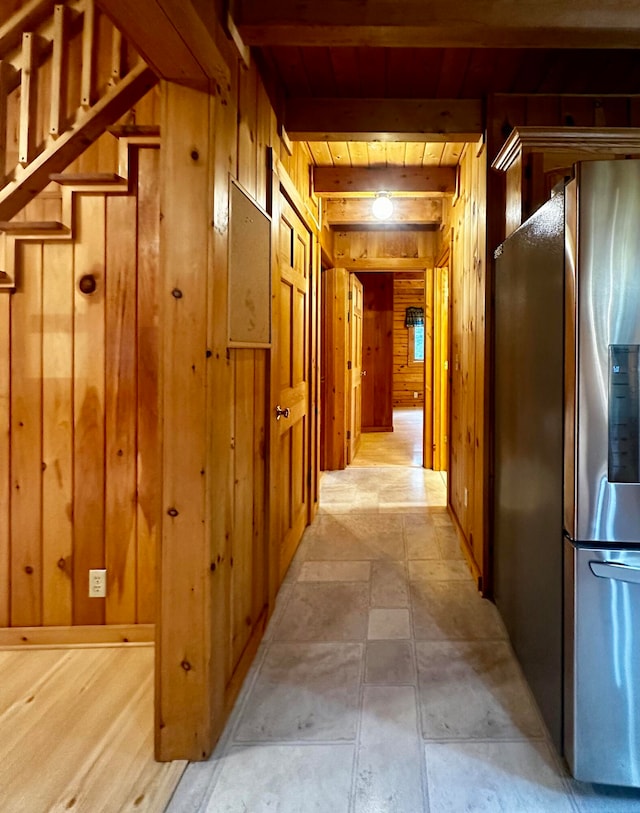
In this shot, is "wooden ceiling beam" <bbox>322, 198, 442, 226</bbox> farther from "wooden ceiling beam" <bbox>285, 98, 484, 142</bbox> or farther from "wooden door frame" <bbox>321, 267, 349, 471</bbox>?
"wooden ceiling beam" <bbox>285, 98, 484, 142</bbox>

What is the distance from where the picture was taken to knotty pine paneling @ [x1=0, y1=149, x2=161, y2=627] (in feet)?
6.71

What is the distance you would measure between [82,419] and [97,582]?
0.69 metres

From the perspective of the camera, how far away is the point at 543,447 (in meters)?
1.57

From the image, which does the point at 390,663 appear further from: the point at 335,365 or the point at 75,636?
the point at 335,365

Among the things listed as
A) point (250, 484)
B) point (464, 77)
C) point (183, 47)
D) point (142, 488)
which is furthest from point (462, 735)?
point (464, 77)

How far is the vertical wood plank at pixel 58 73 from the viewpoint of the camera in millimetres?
1874

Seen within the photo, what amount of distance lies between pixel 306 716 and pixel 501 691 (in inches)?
27.8

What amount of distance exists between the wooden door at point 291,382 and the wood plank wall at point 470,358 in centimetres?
103

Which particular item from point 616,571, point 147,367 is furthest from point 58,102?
point 616,571

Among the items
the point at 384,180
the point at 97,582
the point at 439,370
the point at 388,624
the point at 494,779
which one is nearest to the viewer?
the point at 494,779

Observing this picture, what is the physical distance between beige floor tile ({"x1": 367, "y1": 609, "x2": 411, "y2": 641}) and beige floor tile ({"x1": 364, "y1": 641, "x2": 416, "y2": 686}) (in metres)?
0.06

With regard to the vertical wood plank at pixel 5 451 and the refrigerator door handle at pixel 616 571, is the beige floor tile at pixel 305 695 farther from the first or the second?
the vertical wood plank at pixel 5 451

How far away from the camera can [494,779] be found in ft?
4.63

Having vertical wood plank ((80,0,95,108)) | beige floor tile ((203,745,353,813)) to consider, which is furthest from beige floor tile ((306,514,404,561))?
vertical wood plank ((80,0,95,108))
